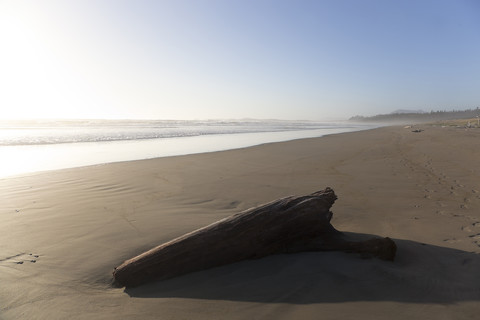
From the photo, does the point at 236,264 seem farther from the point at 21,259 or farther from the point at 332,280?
the point at 21,259

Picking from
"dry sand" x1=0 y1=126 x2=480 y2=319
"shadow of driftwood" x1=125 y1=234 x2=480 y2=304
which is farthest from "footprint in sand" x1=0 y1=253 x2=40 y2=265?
"shadow of driftwood" x1=125 y1=234 x2=480 y2=304

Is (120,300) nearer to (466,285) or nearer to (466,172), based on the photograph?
(466,285)

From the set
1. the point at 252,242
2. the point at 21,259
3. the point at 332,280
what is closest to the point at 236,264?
the point at 252,242

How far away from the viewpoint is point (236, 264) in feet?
9.58

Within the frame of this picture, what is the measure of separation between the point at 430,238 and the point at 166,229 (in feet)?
11.1

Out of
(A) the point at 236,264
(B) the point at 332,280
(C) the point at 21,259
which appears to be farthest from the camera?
(C) the point at 21,259

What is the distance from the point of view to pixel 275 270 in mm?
2809

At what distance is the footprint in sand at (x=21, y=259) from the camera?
10.3ft

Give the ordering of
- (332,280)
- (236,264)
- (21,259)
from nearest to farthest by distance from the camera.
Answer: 1. (332,280)
2. (236,264)
3. (21,259)

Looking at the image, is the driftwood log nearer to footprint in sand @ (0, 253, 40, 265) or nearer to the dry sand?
the dry sand

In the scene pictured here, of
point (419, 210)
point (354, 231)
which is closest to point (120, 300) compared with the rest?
point (354, 231)

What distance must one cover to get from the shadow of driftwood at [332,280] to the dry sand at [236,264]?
0.04 feet

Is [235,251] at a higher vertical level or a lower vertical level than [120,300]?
higher

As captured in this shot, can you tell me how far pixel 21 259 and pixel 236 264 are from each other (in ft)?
7.80
